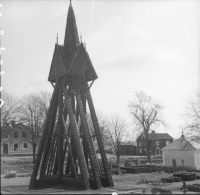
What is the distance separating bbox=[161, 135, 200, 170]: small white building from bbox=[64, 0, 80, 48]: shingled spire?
21.0 meters

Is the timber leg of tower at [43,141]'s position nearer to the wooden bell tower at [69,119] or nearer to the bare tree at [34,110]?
the wooden bell tower at [69,119]

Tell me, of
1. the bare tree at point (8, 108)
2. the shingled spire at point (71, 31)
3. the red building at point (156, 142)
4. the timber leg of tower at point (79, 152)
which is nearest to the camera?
the timber leg of tower at point (79, 152)

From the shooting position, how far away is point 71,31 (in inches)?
710

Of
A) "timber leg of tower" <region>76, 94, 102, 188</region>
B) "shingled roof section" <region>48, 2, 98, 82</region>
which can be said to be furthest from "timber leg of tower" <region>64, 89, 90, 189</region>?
"shingled roof section" <region>48, 2, 98, 82</region>

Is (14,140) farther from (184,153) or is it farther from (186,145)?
(184,153)

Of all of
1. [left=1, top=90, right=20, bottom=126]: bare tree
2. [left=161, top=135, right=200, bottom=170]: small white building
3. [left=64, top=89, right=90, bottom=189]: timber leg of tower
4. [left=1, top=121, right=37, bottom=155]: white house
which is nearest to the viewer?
[left=64, top=89, right=90, bottom=189]: timber leg of tower

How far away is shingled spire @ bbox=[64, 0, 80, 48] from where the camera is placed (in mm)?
17906

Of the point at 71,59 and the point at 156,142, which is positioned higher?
the point at 71,59

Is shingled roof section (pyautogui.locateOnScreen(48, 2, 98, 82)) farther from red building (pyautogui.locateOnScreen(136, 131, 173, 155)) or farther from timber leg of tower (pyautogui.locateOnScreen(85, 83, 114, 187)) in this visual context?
red building (pyautogui.locateOnScreen(136, 131, 173, 155))

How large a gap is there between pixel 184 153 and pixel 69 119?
77.2 ft

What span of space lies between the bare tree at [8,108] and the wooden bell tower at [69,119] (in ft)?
6.77

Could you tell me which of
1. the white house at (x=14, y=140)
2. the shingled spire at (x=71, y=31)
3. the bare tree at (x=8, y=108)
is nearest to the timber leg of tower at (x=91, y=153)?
the shingled spire at (x=71, y=31)

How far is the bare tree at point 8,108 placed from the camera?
15797mm

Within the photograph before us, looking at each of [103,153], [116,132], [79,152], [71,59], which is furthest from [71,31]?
[116,132]
